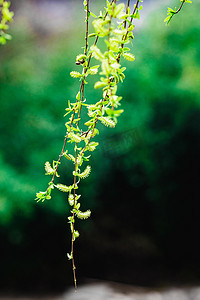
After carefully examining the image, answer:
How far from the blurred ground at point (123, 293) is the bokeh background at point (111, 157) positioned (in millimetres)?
85

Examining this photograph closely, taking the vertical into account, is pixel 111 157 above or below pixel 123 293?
above

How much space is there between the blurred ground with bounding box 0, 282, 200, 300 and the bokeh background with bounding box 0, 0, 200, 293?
9 centimetres

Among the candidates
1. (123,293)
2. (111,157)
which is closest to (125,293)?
(123,293)

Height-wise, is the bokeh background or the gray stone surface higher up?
the bokeh background

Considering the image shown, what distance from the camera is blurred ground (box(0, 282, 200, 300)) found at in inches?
92.8

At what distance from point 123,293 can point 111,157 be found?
120 cm

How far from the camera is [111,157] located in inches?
95.7

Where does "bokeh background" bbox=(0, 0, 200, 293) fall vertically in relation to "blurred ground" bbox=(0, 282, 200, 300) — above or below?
above

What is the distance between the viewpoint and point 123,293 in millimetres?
2424

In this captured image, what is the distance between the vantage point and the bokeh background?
223 centimetres

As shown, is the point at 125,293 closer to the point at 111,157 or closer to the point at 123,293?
the point at 123,293

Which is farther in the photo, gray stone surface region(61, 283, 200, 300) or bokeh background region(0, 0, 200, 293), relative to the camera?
gray stone surface region(61, 283, 200, 300)

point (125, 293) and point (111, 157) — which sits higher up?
point (111, 157)

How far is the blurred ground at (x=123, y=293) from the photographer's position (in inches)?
92.8
